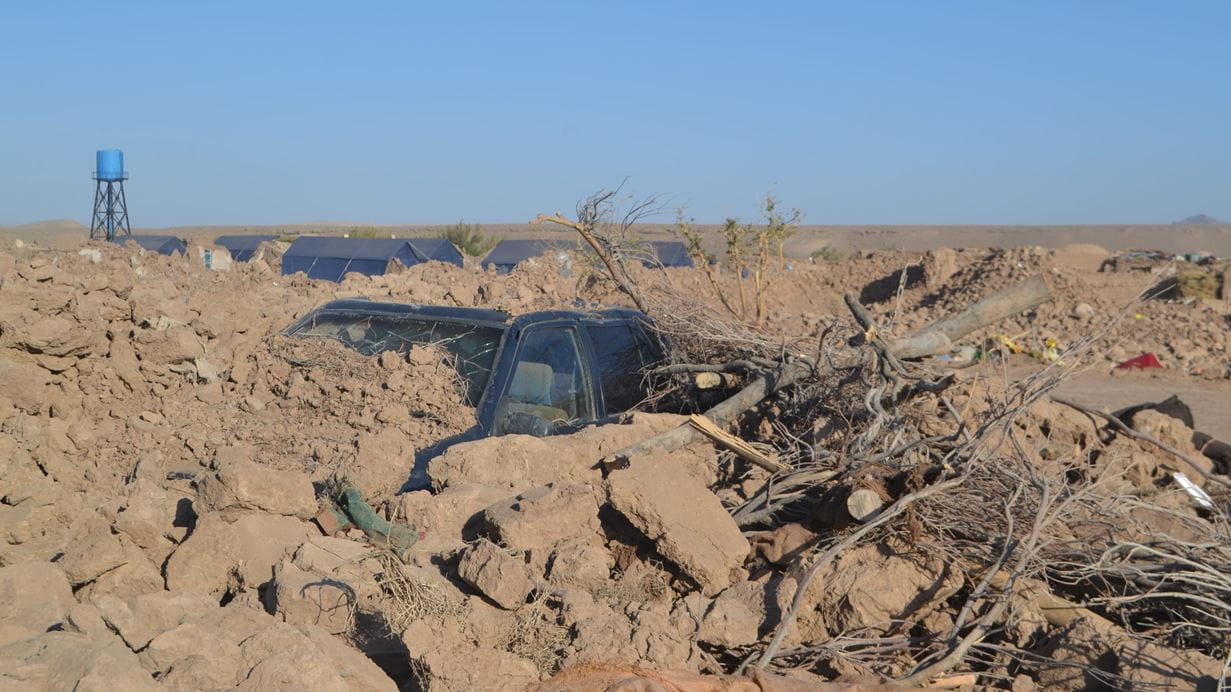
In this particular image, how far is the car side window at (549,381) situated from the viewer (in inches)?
223

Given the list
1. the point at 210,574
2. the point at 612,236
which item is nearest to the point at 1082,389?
the point at 612,236

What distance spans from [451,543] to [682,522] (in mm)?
928

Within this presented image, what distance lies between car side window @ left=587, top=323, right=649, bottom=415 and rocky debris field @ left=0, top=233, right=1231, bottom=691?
519 millimetres

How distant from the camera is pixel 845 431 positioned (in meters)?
6.02

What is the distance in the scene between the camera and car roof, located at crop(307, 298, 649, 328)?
592cm

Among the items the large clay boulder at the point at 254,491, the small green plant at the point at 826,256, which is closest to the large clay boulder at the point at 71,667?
the large clay boulder at the point at 254,491

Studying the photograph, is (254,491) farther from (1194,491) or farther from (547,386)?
(1194,491)

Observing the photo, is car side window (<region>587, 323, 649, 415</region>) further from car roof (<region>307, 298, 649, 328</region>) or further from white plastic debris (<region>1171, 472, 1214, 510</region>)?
white plastic debris (<region>1171, 472, 1214, 510</region>)

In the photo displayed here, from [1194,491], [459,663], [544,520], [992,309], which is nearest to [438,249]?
[992,309]

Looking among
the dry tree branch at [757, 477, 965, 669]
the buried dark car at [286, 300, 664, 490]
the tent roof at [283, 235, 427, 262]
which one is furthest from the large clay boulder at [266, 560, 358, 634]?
the tent roof at [283, 235, 427, 262]

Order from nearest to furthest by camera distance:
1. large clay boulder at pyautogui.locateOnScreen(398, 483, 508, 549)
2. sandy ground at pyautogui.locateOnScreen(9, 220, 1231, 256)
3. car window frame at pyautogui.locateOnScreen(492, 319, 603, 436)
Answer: large clay boulder at pyautogui.locateOnScreen(398, 483, 508, 549), car window frame at pyautogui.locateOnScreen(492, 319, 603, 436), sandy ground at pyautogui.locateOnScreen(9, 220, 1231, 256)

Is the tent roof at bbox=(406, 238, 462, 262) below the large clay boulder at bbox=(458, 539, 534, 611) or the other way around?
the other way around

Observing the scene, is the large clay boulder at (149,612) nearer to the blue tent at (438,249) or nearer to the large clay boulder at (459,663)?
the large clay boulder at (459,663)

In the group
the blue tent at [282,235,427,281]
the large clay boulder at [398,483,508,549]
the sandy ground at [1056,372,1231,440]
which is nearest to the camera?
the large clay boulder at [398,483,508,549]
